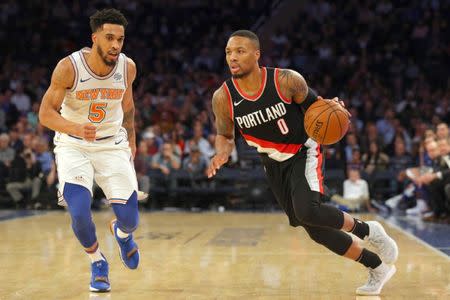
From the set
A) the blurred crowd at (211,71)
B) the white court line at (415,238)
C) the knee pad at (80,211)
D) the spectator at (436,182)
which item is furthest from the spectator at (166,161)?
the knee pad at (80,211)

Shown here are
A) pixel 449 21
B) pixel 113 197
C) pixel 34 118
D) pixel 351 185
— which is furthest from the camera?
pixel 449 21

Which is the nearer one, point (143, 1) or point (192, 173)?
point (192, 173)

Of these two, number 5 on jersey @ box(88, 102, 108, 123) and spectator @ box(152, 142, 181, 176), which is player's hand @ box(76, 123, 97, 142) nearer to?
number 5 on jersey @ box(88, 102, 108, 123)

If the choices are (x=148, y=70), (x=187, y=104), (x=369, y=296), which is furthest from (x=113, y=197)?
(x=148, y=70)

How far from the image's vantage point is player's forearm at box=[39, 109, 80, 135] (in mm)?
5527

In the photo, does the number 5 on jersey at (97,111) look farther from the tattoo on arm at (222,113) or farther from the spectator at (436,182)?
the spectator at (436,182)

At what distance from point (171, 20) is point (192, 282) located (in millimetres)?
15498

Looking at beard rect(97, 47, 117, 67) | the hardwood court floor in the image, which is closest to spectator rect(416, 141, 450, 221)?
the hardwood court floor

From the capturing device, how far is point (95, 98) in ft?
19.3

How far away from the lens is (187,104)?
54.8 feet

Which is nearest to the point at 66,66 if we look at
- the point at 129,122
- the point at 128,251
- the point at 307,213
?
the point at 129,122

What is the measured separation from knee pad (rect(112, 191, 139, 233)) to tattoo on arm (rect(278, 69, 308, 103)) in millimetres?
1319

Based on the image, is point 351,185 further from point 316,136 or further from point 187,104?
point 316,136

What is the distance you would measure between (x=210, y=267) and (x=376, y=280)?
1.71 metres
